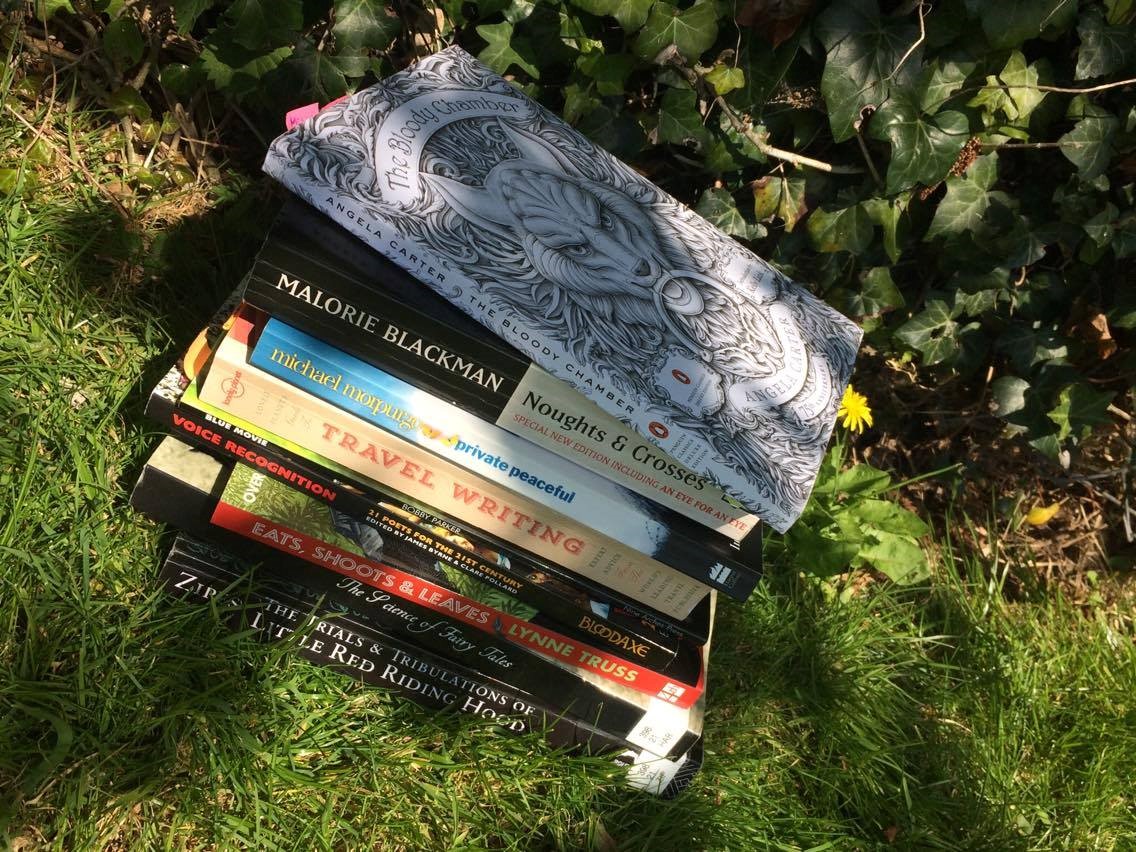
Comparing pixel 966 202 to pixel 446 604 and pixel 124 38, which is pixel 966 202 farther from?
pixel 124 38

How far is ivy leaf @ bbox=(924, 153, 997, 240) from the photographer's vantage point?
6.35 ft

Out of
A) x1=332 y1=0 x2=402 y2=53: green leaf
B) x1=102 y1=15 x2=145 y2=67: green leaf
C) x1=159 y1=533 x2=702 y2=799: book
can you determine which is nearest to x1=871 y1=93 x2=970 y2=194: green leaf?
x1=332 y1=0 x2=402 y2=53: green leaf

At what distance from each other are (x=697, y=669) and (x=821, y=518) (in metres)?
0.52

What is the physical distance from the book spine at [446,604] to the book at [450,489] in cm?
13

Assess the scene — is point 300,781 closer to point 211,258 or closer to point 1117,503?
point 211,258

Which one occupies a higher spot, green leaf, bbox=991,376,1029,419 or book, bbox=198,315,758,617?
green leaf, bbox=991,376,1029,419

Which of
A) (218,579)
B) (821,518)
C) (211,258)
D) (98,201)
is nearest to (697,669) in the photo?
(821,518)

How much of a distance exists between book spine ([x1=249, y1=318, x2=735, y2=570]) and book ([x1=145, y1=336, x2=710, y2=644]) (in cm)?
12

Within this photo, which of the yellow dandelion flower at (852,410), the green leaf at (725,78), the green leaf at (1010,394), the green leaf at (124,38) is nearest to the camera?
the green leaf at (725,78)

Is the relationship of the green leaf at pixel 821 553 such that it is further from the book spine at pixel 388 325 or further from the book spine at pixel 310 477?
the book spine at pixel 388 325

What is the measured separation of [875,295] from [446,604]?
3.82 feet

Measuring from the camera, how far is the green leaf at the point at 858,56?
1683 mm

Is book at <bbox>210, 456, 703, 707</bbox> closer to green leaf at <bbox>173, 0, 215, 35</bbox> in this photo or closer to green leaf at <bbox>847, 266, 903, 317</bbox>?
green leaf at <bbox>173, 0, 215, 35</bbox>

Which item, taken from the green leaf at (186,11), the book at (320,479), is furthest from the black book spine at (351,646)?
the green leaf at (186,11)
